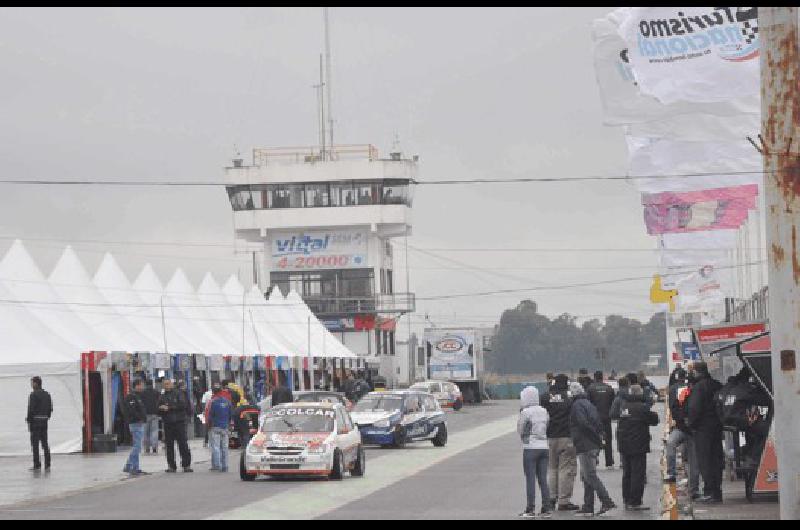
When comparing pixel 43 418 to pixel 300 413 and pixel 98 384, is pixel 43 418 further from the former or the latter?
pixel 98 384

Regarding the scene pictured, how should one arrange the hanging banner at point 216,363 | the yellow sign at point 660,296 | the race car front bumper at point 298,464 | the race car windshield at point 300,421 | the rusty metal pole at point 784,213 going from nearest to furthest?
the rusty metal pole at point 784,213 → the race car front bumper at point 298,464 → the race car windshield at point 300,421 → the yellow sign at point 660,296 → the hanging banner at point 216,363

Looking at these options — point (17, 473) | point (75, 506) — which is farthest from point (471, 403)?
point (75, 506)

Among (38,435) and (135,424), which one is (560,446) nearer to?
(135,424)

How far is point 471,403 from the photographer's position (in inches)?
3516

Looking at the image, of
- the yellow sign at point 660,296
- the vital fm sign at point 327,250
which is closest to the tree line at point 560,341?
the vital fm sign at point 327,250

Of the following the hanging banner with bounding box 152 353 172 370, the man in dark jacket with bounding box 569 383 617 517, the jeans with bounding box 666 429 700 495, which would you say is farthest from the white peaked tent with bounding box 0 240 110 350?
the man in dark jacket with bounding box 569 383 617 517

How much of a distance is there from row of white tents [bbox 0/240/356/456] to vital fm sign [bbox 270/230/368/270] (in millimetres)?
39047

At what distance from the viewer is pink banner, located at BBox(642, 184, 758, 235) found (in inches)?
1137

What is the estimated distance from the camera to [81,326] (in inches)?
1574

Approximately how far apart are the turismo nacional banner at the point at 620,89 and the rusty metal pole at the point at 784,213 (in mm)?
9474

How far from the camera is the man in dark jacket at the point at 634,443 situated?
1989 cm

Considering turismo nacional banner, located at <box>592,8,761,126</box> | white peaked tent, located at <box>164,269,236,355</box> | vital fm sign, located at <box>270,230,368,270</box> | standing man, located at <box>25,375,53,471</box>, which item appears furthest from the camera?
vital fm sign, located at <box>270,230,368,270</box>

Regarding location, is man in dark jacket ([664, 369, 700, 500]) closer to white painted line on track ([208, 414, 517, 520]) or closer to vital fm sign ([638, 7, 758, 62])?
white painted line on track ([208, 414, 517, 520])

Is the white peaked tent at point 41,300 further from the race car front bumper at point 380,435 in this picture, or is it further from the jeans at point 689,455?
the jeans at point 689,455
